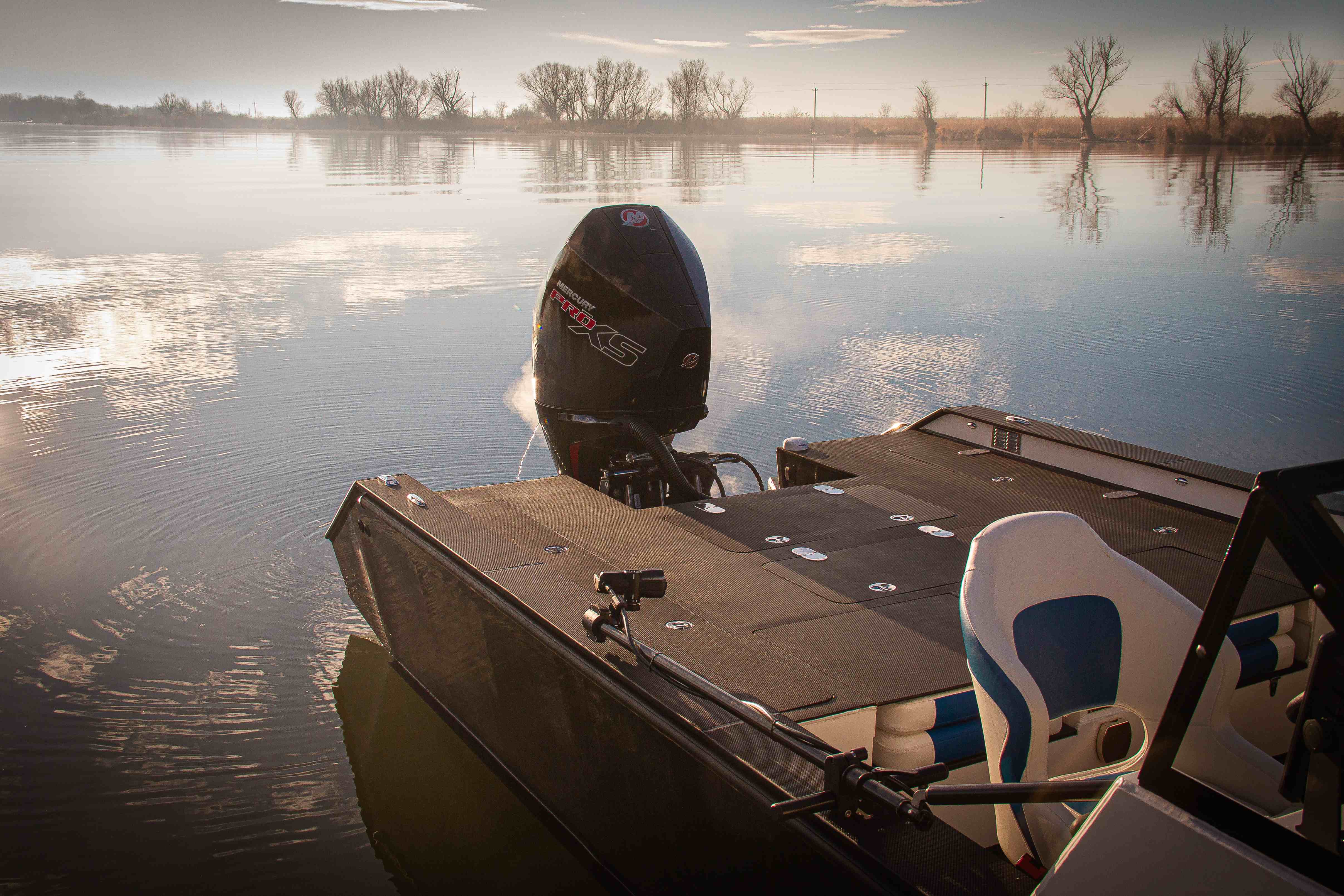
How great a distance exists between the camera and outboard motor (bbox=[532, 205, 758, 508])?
326 centimetres

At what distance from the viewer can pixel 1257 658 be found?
6.74ft

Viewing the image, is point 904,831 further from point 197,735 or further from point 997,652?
point 197,735

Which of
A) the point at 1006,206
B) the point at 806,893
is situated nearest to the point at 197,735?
the point at 806,893

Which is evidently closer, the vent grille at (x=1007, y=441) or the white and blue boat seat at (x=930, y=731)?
the white and blue boat seat at (x=930, y=731)

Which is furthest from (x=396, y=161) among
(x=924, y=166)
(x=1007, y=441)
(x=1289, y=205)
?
(x=1007, y=441)

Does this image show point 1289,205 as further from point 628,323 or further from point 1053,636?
point 1053,636

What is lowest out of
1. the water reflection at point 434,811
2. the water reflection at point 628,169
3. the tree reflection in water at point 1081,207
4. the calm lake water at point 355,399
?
the water reflection at point 434,811

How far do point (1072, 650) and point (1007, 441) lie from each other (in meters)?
1.97

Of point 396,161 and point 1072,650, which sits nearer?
point 1072,650

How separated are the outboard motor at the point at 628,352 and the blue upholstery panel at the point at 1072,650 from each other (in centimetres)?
172

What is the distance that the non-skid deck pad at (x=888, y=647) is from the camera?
177cm

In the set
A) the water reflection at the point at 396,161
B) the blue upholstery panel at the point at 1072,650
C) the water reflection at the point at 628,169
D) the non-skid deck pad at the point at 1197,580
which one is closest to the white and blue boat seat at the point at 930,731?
the blue upholstery panel at the point at 1072,650

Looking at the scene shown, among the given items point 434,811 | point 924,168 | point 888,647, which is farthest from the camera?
point 924,168

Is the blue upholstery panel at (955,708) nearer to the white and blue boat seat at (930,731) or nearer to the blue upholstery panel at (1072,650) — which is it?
the white and blue boat seat at (930,731)
